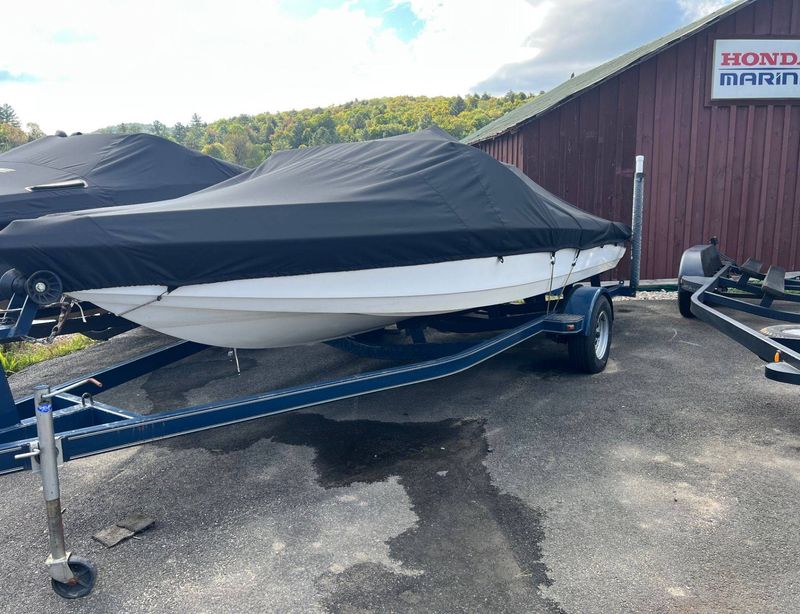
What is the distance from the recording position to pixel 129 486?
3.66 meters

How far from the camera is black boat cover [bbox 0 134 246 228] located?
212 inches

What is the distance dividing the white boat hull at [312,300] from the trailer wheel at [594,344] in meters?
0.88

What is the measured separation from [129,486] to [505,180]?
11.7 feet

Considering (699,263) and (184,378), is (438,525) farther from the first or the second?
(699,263)

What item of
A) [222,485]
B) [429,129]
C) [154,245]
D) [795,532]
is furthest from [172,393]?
[795,532]

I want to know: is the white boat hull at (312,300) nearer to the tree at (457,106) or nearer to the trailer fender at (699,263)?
the trailer fender at (699,263)

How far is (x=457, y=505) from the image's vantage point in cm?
329

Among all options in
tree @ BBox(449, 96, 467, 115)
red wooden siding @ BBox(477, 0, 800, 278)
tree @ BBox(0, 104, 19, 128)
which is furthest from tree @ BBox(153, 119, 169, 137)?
red wooden siding @ BBox(477, 0, 800, 278)

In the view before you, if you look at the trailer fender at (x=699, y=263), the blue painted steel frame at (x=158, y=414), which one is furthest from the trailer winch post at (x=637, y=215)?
the blue painted steel frame at (x=158, y=414)

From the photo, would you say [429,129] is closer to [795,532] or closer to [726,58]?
[795,532]

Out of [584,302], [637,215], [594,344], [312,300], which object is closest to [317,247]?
[312,300]

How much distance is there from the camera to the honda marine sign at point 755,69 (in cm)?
977

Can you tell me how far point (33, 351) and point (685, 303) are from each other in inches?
341

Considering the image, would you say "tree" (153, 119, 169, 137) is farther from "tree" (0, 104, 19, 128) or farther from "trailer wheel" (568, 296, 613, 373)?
"trailer wheel" (568, 296, 613, 373)
